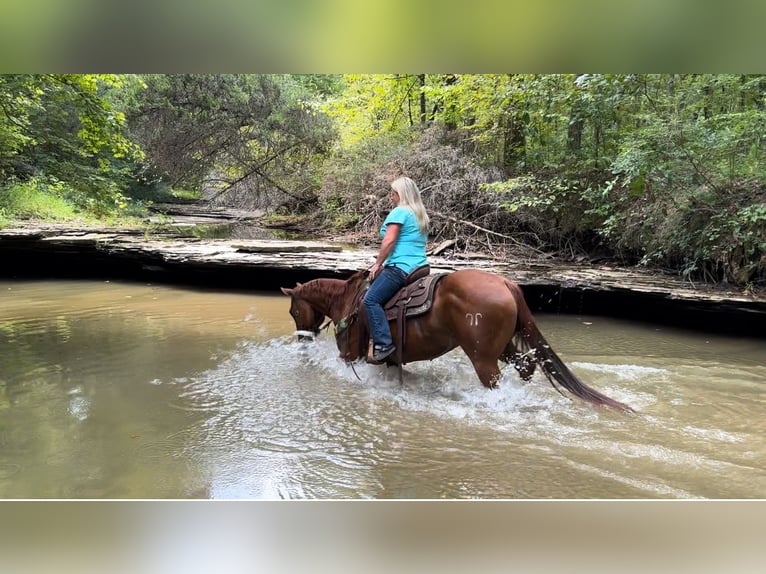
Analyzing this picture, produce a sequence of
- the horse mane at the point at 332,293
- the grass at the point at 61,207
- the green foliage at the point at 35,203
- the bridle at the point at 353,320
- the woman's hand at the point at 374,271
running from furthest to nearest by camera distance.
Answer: the green foliage at the point at 35,203
the grass at the point at 61,207
the horse mane at the point at 332,293
the bridle at the point at 353,320
the woman's hand at the point at 374,271

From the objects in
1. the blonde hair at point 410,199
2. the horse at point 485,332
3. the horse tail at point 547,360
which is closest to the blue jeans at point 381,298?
the horse at point 485,332

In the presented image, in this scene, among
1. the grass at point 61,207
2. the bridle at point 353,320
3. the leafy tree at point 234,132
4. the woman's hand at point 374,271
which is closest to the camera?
the woman's hand at point 374,271

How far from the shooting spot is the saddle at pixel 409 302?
136 inches

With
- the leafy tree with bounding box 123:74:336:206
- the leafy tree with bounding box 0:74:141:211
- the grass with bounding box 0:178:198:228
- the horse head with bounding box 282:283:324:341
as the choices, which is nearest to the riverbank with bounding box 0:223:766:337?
the grass with bounding box 0:178:198:228

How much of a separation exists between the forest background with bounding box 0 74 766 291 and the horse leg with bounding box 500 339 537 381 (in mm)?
3664

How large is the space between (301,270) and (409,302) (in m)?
3.94

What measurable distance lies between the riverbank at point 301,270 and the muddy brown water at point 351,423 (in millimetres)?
516

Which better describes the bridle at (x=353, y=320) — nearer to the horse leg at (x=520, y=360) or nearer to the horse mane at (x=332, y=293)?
the horse mane at (x=332, y=293)

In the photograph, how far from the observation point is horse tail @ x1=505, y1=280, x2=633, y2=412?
3217 mm

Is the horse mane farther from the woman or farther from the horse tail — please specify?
the horse tail

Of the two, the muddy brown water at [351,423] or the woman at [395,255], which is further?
the woman at [395,255]
